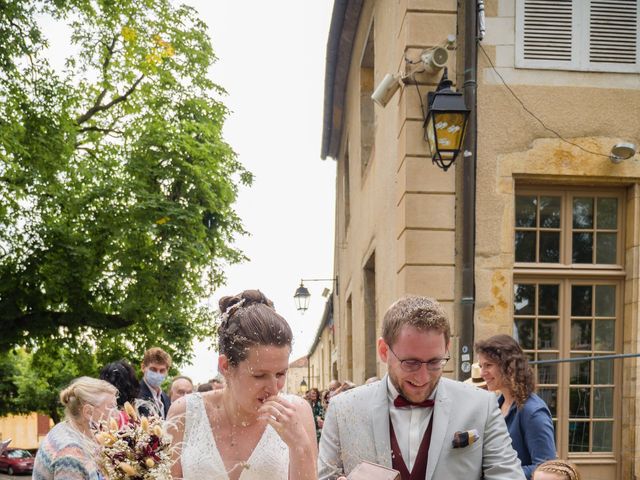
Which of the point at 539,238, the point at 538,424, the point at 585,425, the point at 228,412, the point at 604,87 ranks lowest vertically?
the point at 585,425


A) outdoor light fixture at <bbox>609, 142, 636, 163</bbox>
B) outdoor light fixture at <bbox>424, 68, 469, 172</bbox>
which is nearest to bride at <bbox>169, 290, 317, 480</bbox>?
outdoor light fixture at <bbox>424, 68, 469, 172</bbox>

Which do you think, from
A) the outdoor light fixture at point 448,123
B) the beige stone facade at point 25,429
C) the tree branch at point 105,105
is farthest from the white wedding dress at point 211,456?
the beige stone facade at point 25,429

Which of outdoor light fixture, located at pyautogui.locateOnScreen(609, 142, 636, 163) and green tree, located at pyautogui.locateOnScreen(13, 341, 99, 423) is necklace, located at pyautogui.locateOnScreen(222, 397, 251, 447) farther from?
green tree, located at pyautogui.locateOnScreen(13, 341, 99, 423)

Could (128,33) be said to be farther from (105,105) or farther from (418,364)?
(418,364)

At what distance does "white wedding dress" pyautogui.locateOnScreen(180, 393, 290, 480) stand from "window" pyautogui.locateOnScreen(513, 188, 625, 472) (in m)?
4.68

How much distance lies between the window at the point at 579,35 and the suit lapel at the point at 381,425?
5425 millimetres

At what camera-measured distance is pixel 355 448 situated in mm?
2883

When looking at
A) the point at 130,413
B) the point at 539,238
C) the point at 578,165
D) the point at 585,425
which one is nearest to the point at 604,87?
the point at 578,165

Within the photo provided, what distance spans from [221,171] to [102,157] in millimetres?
2722

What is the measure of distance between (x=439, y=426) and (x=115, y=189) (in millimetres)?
13185

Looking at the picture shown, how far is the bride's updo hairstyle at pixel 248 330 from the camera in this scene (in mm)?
2854

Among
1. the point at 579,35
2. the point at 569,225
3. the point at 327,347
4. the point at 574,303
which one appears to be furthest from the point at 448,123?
the point at 327,347

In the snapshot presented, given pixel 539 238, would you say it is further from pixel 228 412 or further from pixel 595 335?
pixel 228 412

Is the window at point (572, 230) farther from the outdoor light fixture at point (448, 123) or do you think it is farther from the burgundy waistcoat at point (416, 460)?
the burgundy waistcoat at point (416, 460)
